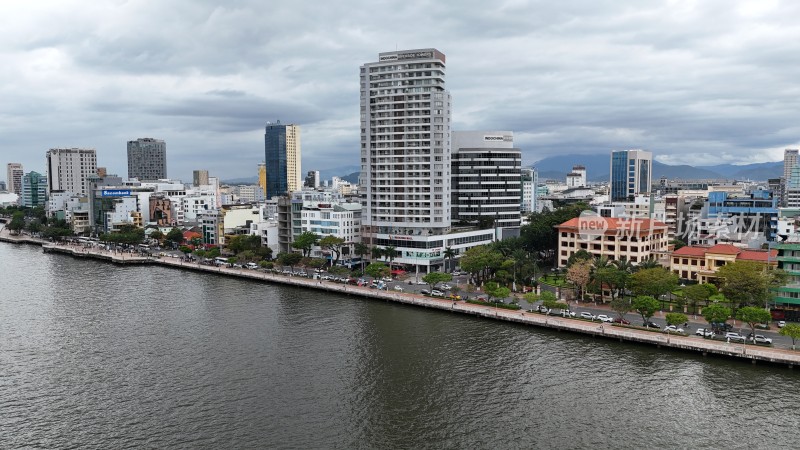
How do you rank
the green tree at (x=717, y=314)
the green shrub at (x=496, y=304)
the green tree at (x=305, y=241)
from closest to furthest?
the green tree at (x=717, y=314) → the green shrub at (x=496, y=304) → the green tree at (x=305, y=241)

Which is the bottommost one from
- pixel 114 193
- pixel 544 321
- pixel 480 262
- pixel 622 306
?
pixel 544 321

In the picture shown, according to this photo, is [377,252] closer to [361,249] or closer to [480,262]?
[361,249]

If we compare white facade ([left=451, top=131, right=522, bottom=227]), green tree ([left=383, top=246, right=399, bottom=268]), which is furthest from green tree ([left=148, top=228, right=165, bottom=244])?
white facade ([left=451, top=131, right=522, bottom=227])

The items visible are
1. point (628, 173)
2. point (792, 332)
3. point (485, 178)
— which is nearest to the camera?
point (792, 332)

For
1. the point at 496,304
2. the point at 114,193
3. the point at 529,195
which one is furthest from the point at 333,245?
the point at 529,195

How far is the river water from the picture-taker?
104 ft

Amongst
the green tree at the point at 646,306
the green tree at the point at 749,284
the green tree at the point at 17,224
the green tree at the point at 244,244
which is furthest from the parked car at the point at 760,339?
the green tree at the point at 17,224

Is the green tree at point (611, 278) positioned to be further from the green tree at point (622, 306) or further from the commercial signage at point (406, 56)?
the commercial signage at point (406, 56)

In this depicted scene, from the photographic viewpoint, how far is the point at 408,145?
83062mm

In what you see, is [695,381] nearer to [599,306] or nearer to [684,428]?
[684,428]

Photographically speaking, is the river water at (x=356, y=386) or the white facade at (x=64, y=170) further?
the white facade at (x=64, y=170)

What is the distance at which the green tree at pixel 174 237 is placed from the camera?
111188 mm

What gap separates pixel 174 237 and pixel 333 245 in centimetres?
4331

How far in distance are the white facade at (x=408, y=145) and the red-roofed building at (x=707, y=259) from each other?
1228 inches
